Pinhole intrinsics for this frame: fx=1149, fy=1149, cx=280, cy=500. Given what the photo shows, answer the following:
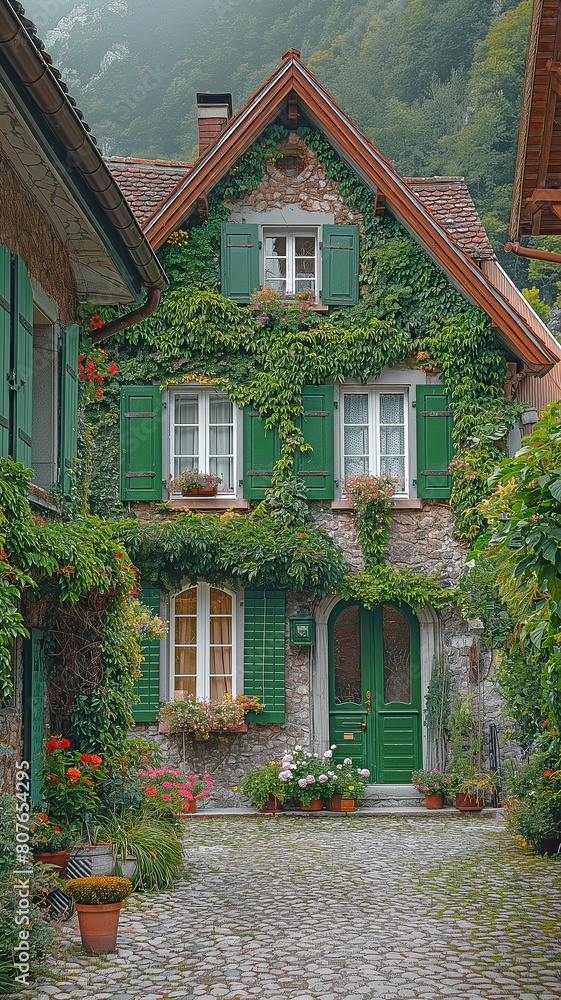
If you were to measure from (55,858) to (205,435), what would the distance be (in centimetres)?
746

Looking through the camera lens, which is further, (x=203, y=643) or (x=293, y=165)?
(x=293, y=165)

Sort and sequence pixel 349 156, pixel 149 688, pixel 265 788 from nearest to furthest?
pixel 265 788 → pixel 149 688 → pixel 349 156

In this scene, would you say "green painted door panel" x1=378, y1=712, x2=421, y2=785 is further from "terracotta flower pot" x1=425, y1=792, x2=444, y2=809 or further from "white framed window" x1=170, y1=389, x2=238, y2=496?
"white framed window" x1=170, y1=389, x2=238, y2=496

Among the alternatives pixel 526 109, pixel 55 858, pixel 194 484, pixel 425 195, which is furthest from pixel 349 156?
pixel 55 858

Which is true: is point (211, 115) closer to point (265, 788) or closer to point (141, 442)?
point (141, 442)

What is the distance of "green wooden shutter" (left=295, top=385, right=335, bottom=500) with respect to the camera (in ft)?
46.3

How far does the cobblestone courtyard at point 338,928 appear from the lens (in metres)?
5.91

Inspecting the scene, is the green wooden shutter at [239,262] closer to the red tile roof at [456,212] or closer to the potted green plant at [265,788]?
the red tile roof at [456,212]

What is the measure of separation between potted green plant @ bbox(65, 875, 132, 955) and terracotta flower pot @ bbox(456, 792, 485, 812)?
7.22m

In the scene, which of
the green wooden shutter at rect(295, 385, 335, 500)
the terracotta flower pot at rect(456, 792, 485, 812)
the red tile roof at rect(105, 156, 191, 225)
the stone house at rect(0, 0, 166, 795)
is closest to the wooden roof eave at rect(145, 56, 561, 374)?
the red tile roof at rect(105, 156, 191, 225)

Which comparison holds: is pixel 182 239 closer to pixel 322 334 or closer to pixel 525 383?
pixel 322 334

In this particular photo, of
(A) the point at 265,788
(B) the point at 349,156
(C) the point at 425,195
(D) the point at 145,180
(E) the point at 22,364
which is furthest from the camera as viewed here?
(C) the point at 425,195

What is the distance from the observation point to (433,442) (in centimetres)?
1417

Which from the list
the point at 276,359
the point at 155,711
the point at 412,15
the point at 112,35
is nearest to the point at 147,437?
the point at 276,359
